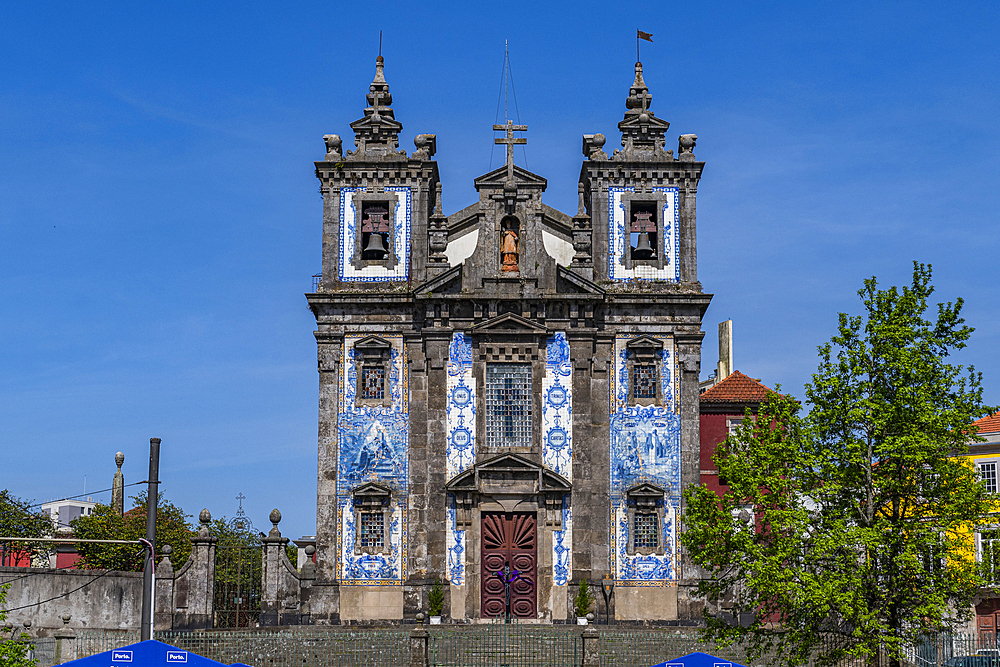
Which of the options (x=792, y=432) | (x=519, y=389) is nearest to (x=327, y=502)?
(x=519, y=389)

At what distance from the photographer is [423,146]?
38.2 m

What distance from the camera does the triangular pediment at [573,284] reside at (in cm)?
3634

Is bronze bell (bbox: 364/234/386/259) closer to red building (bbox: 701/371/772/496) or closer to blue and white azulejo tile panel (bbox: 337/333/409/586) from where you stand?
blue and white azulejo tile panel (bbox: 337/333/409/586)

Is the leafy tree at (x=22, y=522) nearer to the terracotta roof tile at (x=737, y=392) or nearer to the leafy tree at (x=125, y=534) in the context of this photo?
the leafy tree at (x=125, y=534)

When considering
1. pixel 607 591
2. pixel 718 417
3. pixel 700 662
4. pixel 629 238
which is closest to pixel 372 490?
pixel 607 591

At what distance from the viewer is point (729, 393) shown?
3938cm

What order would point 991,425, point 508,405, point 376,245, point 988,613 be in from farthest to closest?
point 991,425, point 988,613, point 376,245, point 508,405

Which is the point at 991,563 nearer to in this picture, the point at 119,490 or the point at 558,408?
the point at 558,408

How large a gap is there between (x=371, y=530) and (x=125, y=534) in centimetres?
1995

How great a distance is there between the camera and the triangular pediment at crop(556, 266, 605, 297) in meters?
36.3

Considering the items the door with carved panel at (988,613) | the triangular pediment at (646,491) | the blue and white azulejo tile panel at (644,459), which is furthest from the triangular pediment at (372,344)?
the door with carved panel at (988,613)

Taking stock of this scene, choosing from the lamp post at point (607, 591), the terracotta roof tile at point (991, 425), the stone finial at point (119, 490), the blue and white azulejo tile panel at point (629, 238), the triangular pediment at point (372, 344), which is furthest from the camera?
the stone finial at point (119, 490)

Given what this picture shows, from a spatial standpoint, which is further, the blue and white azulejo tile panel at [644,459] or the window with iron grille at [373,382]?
the window with iron grille at [373,382]

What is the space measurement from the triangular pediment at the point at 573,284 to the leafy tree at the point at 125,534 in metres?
20.7
